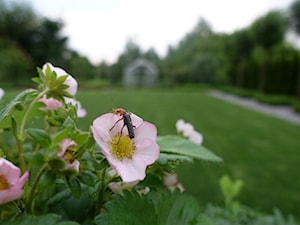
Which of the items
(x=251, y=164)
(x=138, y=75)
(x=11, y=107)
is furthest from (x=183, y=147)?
(x=138, y=75)

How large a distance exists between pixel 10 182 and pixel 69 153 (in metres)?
0.04

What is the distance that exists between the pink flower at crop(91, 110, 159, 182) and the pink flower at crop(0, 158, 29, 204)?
5cm

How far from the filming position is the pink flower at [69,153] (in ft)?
0.71

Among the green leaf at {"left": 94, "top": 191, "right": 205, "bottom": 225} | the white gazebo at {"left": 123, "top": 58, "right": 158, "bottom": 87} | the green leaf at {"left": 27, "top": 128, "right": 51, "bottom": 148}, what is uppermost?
the green leaf at {"left": 27, "top": 128, "right": 51, "bottom": 148}

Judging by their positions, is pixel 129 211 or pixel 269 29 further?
pixel 269 29

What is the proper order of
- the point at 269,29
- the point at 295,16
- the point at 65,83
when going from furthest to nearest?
the point at 269,29 → the point at 295,16 → the point at 65,83

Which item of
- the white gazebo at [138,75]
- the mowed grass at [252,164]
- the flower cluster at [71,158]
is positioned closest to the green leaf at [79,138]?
the flower cluster at [71,158]

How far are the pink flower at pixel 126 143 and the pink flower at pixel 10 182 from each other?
53mm

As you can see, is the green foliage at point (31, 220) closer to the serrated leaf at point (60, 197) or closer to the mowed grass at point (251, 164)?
the serrated leaf at point (60, 197)

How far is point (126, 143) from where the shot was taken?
0.84 feet

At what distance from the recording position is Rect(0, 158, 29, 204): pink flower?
0.22m

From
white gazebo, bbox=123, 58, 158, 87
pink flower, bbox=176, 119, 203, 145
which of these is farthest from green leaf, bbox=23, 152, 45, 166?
white gazebo, bbox=123, 58, 158, 87

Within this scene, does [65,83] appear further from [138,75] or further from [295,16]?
[138,75]

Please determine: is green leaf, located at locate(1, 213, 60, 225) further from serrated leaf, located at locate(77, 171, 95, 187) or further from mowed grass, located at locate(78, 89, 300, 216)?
mowed grass, located at locate(78, 89, 300, 216)
